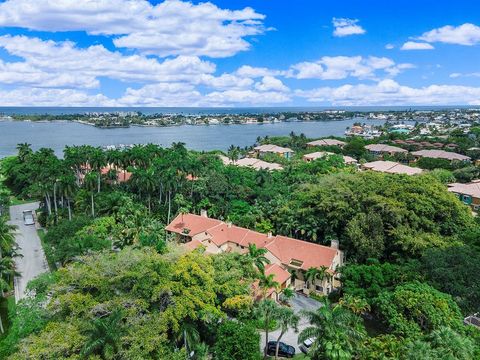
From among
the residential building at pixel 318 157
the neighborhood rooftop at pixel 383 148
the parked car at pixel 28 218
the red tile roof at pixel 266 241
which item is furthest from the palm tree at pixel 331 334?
the neighborhood rooftop at pixel 383 148

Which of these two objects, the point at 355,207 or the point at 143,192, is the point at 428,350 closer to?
the point at 355,207

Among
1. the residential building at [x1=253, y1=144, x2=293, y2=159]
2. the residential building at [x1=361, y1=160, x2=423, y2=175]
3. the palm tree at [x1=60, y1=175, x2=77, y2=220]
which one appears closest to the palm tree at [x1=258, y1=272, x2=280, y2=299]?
the palm tree at [x1=60, y1=175, x2=77, y2=220]

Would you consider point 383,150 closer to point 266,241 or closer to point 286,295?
point 266,241

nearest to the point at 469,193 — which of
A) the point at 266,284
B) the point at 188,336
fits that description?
the point at 266,284

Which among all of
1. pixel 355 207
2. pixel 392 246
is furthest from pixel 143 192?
pixel 392 246

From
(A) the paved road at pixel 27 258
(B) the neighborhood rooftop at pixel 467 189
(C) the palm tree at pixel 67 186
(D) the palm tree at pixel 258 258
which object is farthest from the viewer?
(B) the neighborhood rooftop at pixel 467 189

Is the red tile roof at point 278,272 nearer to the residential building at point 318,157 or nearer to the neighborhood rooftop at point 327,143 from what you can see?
the residential building at point 318,157
